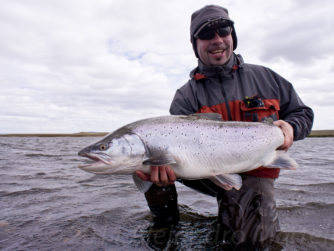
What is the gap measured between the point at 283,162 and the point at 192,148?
1.26m

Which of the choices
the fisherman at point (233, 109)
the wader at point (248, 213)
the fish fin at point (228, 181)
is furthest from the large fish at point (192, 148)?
the wader at point (248, 213)

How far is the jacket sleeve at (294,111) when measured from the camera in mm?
3680

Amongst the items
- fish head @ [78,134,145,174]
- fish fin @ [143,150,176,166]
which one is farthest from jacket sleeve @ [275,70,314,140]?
fish head @ [78,134,145,174]

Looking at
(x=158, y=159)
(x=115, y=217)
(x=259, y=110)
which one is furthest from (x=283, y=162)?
(x=115, y=217)

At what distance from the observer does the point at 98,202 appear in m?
5.36

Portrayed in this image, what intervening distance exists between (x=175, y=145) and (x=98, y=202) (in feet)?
9.63

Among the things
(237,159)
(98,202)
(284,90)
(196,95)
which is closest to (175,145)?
(237,159)

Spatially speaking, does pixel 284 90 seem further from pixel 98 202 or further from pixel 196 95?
pixel 98 202

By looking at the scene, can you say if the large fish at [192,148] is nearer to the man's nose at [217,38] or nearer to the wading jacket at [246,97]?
the wading jacket at [246,97]

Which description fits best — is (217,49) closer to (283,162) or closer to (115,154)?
(283,162)

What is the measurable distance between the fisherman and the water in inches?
14.5

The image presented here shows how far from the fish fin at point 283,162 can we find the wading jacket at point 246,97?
0.23 meters

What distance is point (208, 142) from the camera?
128 inches

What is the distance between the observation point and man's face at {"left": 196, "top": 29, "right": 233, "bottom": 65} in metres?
4.08
